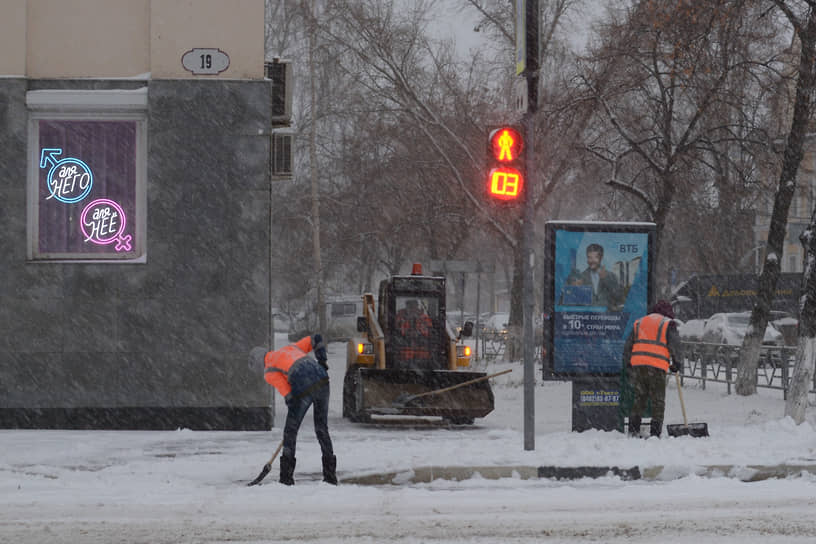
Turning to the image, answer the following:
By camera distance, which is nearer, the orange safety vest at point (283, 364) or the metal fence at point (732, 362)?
the orange safety vest at point (283, 364)

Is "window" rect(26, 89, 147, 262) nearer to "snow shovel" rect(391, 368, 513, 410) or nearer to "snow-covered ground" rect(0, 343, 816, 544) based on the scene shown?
"snow-covered ground" rect(0, 343, 816, 544)

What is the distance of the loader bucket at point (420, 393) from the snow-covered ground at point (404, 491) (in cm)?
133

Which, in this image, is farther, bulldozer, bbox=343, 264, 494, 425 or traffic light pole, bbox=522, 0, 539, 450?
bulldozer, bbox=343, 264, 494, 425

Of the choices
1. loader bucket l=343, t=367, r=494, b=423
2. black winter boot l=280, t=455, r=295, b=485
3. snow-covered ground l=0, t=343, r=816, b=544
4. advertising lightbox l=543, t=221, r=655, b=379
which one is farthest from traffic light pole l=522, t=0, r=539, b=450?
loader bucket l=343, t=367, r=494, b=423

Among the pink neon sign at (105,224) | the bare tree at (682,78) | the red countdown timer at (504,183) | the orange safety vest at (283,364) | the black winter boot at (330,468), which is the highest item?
the bare tree at (682,78)

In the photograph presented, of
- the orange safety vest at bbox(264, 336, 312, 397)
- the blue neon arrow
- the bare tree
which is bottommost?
the orange safety vest at bbox(264, 336, 312, 397)

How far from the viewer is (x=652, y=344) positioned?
12.8 meters

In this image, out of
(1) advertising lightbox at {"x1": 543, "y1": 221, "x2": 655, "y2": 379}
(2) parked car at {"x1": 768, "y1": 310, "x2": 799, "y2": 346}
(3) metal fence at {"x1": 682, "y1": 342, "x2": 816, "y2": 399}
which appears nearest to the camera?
(1) advertising lightbox at {"x1": 543, "y1": 221, "x2": 655, "y2": 379}

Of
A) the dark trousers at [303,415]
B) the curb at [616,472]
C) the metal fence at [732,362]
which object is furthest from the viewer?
the metal fence at [732,362]

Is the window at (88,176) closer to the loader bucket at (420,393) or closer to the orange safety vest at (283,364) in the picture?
the loader bucket at (420,393)

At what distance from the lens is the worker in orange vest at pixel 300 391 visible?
Answer: 994 cm

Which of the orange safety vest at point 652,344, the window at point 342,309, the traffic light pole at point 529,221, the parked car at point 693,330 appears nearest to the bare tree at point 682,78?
the orange safety vest at point 652,344

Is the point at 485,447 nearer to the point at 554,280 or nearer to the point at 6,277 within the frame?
the point at 554,280

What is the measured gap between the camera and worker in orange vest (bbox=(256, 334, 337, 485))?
994cm
